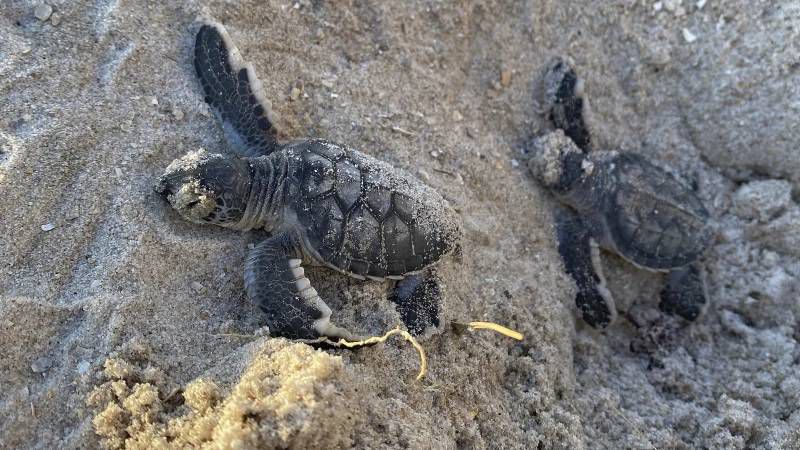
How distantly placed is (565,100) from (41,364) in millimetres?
2514

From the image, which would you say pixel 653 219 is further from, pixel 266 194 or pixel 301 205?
pixel 266 194

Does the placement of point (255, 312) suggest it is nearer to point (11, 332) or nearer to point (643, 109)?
point (11, 332)

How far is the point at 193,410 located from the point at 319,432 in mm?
428

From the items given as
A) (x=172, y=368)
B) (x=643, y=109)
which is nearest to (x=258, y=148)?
(x=172, y=368)

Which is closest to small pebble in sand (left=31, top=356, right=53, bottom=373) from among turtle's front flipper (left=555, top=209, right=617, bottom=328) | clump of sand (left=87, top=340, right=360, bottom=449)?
clump of sand (left=87, top=340, right=360, bottom=449)

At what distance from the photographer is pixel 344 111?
97.9 inches

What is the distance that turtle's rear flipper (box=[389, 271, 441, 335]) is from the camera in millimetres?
2082

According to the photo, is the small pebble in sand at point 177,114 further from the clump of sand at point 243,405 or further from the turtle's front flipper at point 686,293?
the turtle's front flipper at point 686,293

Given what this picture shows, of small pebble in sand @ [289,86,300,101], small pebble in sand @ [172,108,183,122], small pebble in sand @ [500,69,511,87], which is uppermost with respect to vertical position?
small pebble in sand @ [500,69,511,87]

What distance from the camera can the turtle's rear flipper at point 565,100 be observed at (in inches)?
110

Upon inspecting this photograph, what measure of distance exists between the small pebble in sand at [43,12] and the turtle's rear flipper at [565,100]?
227 centimetres

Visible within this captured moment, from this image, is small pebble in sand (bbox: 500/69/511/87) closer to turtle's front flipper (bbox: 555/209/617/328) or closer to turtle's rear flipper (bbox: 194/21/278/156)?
turtle's front flipper (bbox: 555/209/617/328)

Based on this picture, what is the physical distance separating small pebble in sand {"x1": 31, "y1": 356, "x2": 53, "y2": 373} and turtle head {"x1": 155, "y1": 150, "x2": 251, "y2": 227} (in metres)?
0.65

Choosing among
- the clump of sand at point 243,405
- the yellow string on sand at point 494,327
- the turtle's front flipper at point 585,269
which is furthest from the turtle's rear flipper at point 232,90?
the turtle's front flipper at point 585,269
